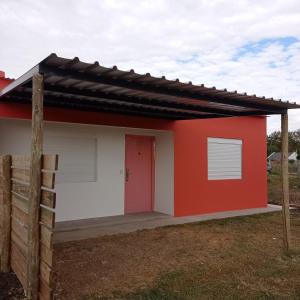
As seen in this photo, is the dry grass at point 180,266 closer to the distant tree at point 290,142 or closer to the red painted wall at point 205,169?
the red painted wall at point 205,169

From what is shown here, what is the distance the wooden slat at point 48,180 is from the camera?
366 cm

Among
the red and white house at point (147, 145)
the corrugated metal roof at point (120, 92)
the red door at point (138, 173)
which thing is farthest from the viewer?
the red door at point (138, 173)

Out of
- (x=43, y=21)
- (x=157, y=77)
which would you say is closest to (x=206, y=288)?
(x=157, y=77)

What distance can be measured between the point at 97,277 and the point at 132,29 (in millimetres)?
6419

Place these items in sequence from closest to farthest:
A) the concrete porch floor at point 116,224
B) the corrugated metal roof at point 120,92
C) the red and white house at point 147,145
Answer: the corrugated metal roof at point 120,92 → the red and white house at point 147,145 → the concrete porch floor at point 116,224

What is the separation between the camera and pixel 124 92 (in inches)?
240

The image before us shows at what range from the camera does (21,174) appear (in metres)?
4.69

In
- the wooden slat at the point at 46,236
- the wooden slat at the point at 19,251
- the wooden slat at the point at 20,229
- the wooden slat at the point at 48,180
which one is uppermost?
the wooden slat at the point at 48,180

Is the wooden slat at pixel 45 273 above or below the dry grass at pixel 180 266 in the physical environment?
above

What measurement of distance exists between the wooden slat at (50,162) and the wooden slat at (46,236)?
0.65 metres

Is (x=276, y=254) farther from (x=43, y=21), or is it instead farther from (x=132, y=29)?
(x=43, y=21)

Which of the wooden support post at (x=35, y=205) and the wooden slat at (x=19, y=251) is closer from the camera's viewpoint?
the wooden support post at (x=35, y=205)

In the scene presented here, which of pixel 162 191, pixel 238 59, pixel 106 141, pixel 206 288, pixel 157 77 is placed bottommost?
pixel 206 288

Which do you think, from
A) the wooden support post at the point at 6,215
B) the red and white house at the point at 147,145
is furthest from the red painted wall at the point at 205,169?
the wooden support post at the point at 6,215
